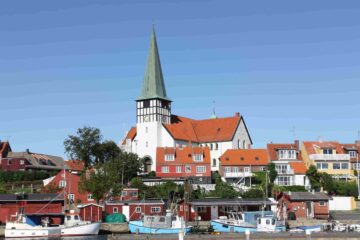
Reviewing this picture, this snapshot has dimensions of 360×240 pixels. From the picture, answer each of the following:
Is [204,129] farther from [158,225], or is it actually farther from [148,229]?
[148,229]

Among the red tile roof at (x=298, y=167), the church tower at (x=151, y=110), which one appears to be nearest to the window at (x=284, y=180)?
the red tile roof at (x=298, y=167)

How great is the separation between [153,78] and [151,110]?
6934 millimetres

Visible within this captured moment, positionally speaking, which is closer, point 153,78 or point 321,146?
point 321,146

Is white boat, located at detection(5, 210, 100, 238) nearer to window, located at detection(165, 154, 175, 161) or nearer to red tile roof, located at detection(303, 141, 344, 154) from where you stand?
window, located at detection(165, 154, 175, 161)

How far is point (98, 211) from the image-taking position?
6475cm

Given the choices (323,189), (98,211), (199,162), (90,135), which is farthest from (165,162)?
(98,211)

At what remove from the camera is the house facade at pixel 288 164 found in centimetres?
9125

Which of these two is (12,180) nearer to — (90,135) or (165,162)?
(90,135)

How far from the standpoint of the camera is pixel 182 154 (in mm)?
97188

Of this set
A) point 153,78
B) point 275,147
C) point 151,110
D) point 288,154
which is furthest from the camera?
point 153,78

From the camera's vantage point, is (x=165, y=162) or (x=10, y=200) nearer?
(x=10, y=200)

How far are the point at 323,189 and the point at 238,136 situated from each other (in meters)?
23.8

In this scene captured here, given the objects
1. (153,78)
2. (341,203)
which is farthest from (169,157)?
(341,203)

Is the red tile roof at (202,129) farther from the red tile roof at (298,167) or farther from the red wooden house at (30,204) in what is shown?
the red wooden house at (30,204)
